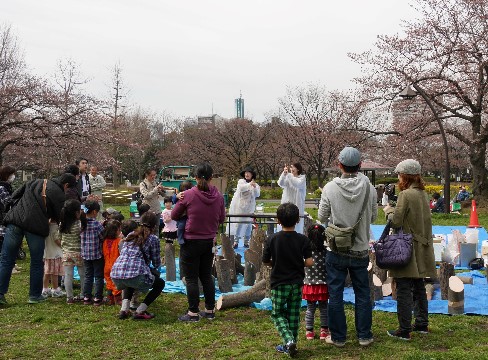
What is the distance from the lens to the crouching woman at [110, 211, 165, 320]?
5.55m

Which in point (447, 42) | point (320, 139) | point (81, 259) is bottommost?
point (81, 259)

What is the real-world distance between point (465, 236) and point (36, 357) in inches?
299

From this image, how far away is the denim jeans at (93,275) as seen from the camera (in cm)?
634

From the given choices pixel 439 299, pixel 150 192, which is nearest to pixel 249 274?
pixel 439 299

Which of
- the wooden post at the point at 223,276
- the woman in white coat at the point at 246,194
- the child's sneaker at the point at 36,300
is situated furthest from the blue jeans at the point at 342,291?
the woman in white coat at the point at 246,194

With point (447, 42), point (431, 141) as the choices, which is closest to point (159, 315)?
point (447, 42)

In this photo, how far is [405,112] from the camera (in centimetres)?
2270

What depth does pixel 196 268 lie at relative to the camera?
18.2ft

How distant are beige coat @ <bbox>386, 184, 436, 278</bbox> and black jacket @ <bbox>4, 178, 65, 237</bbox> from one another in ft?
13.2

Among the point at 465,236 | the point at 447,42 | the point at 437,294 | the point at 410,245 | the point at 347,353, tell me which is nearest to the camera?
the point at 347,353

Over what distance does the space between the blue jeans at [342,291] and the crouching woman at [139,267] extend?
2.12m

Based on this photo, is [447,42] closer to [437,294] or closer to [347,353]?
[437,294]

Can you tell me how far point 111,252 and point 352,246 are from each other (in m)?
3.23

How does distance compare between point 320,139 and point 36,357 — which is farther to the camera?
point 320,139
